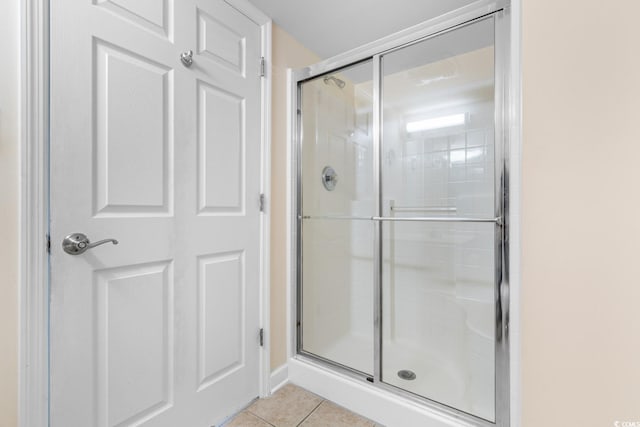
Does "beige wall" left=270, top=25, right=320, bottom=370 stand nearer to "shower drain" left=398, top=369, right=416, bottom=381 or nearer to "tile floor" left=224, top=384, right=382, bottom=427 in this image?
"tile floor" left=224, top=384, right=382, bottom=427

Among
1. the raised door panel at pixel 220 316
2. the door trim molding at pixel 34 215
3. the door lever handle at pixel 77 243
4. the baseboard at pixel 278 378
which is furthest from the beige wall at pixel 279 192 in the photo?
the door trim molding at pixel 34 215

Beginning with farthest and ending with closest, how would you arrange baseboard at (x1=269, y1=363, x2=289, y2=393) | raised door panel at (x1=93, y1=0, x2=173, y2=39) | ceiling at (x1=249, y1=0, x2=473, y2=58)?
baseboard at (x1=269, y1=363, x2=289, y2=393) < ceiling at (x1=249, y1=0, x2=473, y2=58) < raised door panel at (x1=93, y1=0, x2=173, y2=39)

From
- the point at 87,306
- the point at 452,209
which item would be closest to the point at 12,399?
the point at 87,306

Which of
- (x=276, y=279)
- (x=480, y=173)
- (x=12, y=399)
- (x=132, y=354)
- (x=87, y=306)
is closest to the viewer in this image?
(x=12, y=399)

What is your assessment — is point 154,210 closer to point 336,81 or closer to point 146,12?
point 146,12

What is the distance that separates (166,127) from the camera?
3.91 ft

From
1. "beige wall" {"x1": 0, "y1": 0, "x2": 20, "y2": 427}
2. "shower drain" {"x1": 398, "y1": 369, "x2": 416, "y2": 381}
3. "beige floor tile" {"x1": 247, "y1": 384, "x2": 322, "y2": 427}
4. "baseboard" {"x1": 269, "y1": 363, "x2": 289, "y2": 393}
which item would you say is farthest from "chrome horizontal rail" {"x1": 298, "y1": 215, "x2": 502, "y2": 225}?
"beige wall" {"x1": 0, "y1": 0, "x2": 20, "y2": 427}

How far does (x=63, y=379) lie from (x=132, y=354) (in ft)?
0.67

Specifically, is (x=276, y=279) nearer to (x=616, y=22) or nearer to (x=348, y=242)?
(x=348, y=242)

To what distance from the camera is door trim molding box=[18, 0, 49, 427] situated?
0.83 m

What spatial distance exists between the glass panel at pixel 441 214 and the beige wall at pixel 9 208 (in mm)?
1472

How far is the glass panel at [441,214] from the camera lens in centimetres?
133

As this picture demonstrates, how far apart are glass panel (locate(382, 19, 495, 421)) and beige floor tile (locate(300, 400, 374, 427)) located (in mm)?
249

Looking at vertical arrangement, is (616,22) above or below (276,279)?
above
